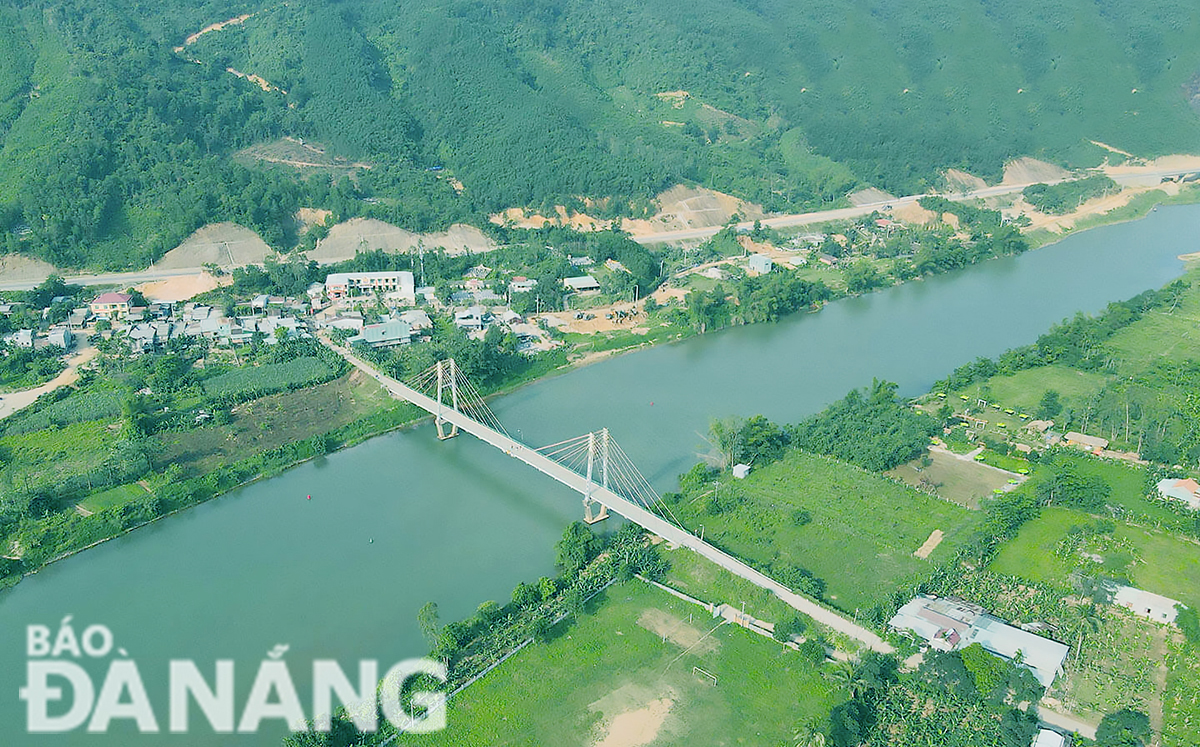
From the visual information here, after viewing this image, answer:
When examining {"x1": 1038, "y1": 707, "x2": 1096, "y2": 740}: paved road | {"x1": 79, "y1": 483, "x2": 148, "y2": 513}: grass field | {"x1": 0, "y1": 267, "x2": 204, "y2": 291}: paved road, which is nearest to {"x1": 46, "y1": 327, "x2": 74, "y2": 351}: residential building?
{"x1": 0, "y1": 267, "x2": 204, "y2": 291}: paved road

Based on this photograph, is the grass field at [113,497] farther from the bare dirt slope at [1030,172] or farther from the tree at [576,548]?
the bare dirt slope at [1030,172]

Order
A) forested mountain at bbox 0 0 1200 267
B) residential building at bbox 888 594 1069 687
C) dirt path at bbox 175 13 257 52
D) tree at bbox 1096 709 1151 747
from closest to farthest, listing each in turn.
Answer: tree at bbox 1096 709 1151 747
residential building at bbox 888 594 1069 687
forested mountain at bbox 0 0 1200 267
dirt path at bbox 175 13 257 52

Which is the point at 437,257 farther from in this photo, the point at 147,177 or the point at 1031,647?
the point at 1031,647

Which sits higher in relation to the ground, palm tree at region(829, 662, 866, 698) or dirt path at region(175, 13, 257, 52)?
dirt path at region(175, 13, 257, 52)

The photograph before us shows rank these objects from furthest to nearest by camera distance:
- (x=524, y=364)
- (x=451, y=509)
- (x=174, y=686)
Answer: (x=524, y=364) → (x=451, y=509) → (x=174, y=686)

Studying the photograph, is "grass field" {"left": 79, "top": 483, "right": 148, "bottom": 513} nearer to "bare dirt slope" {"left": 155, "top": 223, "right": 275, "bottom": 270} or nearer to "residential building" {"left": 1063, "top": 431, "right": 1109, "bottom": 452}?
"bare dirt slope" {"left": 155, "top": 223, "right": 275, "bottom": 270}

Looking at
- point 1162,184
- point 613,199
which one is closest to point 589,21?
point 613,199
